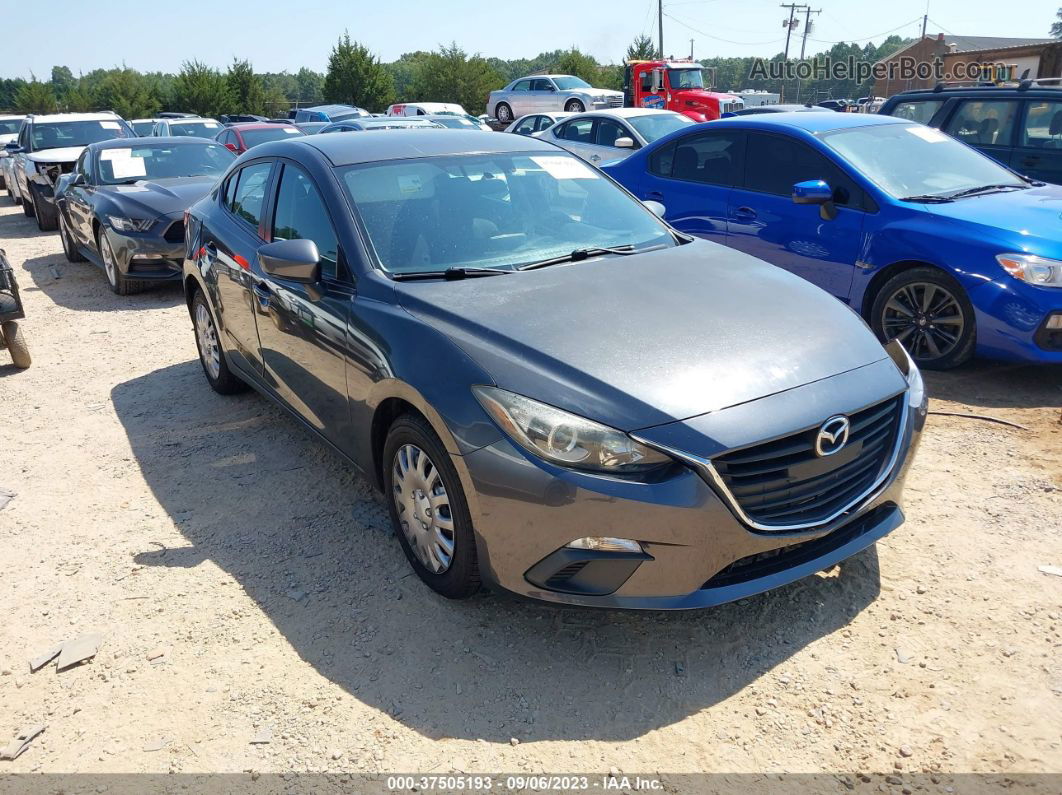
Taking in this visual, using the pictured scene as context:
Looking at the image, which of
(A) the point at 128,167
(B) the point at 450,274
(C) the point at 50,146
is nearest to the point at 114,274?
(A) the point at 128,167

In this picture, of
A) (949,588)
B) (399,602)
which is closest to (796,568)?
(949,588)

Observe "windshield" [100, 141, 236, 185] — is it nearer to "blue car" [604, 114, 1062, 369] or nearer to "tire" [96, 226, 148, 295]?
"tire" [96, 226, 148, 295]

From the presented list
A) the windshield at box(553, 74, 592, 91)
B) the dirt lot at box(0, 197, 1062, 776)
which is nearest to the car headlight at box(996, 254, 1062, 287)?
the dirt lot at box(0, 197, 1062, 776)

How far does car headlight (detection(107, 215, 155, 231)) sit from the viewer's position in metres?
8.65

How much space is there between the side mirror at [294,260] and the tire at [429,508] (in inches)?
33.1

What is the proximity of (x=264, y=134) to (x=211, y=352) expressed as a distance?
11208mm

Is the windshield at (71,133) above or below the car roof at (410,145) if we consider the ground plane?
below

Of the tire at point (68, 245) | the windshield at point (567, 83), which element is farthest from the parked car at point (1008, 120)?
the windshield at point (567, 83)

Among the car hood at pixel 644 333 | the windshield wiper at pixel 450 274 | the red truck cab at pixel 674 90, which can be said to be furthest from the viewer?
the red truck cab at pixel 674 90

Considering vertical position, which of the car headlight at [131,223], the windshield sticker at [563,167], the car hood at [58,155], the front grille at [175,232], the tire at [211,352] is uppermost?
the windshield sticker at [563,167]

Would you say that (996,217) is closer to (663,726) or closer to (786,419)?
(786,419)

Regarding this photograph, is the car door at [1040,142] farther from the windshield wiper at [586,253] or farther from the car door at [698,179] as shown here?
the windshield wiper at [586,253]

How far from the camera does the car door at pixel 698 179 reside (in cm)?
688

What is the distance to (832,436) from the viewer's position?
2.81 metres
